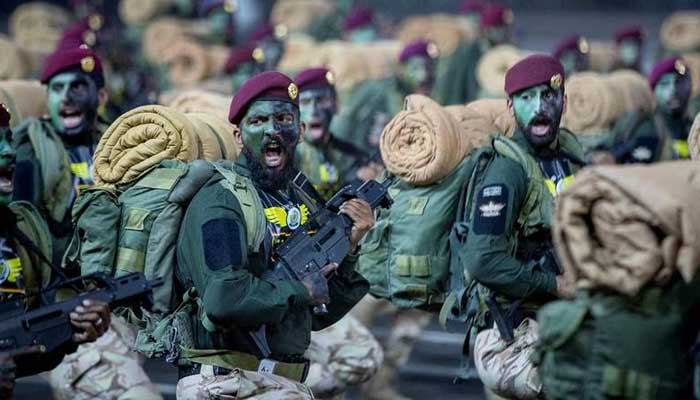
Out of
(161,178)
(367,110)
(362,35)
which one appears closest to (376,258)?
(161,178)

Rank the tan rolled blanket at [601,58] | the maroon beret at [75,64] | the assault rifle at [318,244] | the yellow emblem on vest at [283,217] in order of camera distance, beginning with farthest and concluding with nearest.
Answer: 1. the tan rolled blanket at [601,58]
2. the maroon beret at [75,64]
3. the yellow emblem on vest at [283,217]
4. the assault rifle at [318,244]

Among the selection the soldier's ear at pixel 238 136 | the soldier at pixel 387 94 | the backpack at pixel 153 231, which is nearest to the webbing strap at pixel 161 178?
the backpack at pixel 153 231

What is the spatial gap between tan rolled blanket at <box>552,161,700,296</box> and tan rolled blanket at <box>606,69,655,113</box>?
28.3 ft

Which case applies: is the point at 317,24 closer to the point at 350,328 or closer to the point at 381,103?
the point at 381,103

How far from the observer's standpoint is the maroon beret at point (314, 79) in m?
13.7

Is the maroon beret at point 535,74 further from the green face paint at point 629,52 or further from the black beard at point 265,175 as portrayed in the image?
the green face paint at point 629,52

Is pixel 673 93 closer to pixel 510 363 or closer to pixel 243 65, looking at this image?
pixel 243 65

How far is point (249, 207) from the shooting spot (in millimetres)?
8602

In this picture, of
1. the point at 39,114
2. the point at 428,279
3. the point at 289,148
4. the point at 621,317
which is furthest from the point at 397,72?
the point at 621,317

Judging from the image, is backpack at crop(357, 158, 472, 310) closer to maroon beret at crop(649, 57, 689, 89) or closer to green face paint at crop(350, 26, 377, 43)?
maroon beret at crop(649, 57, 689, 89)

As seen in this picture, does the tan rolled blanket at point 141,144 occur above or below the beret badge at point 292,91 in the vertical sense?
below

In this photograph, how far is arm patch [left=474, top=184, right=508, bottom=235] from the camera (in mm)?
9477

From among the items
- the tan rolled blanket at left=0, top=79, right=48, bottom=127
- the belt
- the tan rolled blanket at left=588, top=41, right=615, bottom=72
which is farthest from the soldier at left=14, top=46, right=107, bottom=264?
the tan rolled blanket at left=588, top=41, right=615, bottom=72

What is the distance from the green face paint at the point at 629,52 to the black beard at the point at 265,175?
36.2ft
